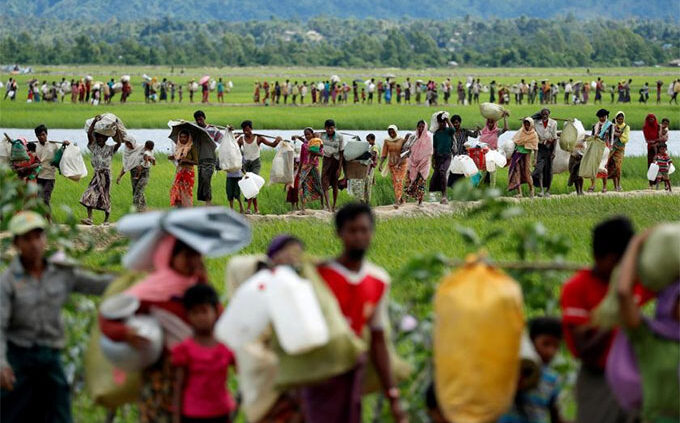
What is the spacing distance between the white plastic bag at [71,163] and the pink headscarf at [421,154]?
4610 mm

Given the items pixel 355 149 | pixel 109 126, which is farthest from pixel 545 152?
pixel 109 126

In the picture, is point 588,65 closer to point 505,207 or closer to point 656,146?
point 656,146

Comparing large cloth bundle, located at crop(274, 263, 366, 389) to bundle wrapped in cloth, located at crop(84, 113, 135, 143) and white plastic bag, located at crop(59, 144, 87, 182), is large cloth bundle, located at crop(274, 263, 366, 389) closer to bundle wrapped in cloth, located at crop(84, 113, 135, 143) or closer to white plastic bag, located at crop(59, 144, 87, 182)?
bundle wrapped in cloth, located at crop(84, 113, 135, 143)

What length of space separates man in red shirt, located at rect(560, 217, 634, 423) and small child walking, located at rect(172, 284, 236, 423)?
1.38 meters

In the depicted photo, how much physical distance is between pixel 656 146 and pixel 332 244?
8.53 m

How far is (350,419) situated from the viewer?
16.4 ft

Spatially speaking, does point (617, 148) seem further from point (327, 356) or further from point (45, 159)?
point (327, 356)

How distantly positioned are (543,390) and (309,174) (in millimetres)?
12262

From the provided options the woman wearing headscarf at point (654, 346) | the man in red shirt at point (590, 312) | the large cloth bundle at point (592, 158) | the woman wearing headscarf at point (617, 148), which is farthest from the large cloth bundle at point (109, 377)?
the woman wearing headscarf at point (617, 148)

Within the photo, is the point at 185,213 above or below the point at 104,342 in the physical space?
above

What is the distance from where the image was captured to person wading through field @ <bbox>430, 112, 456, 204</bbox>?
702 inches

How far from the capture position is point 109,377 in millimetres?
5531

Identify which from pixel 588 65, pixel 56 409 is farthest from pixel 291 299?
pixel 588 65

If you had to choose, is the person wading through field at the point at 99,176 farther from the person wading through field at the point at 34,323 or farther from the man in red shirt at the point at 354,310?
the man in red shirt at the point at 354,310
